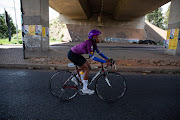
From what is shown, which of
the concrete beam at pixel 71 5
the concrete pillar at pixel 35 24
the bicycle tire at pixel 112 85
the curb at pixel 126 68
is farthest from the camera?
the concrete beam at pixel 71 5

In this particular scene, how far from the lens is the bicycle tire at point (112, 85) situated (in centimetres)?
335

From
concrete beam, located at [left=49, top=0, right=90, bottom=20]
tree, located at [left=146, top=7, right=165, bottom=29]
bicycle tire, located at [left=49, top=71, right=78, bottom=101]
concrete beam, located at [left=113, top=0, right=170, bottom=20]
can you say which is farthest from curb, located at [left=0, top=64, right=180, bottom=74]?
tree, located at [left=146, top=7, right=165, bottom=29]

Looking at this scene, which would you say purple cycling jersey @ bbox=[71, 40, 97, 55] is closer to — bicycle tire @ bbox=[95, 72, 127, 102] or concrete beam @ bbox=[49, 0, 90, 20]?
bicycle tire @ bbox=[95, 72, 127, 102]

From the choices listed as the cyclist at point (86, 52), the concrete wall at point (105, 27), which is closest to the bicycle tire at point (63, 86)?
the cyclist at point (86, 52)

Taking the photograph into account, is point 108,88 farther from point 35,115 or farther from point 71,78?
point 35,115

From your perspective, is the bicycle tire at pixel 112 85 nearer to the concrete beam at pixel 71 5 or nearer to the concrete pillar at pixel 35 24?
the concrete pillar at pixel 35 24

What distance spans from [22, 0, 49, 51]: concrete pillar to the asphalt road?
1004 cm

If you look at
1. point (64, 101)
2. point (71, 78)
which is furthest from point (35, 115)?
point (71, 78)

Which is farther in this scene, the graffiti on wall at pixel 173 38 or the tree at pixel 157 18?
the tree at pixel 157 18

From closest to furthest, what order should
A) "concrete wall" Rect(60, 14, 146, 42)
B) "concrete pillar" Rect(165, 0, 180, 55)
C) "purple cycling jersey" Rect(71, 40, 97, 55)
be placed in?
1. "purple cycling jersey" Rect(71, 40, 97, 55)
2. "concrete pillar" Rect(165, 0, 180, 55)
3. "concrete wall" Rect(60, 14, 146, 42)

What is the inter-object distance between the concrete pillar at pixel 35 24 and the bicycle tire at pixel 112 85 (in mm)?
11884

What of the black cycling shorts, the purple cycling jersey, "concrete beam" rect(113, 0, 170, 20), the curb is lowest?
the curb

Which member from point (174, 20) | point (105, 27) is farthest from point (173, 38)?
point (105, 27)

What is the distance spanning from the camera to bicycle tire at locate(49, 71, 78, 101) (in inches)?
135
